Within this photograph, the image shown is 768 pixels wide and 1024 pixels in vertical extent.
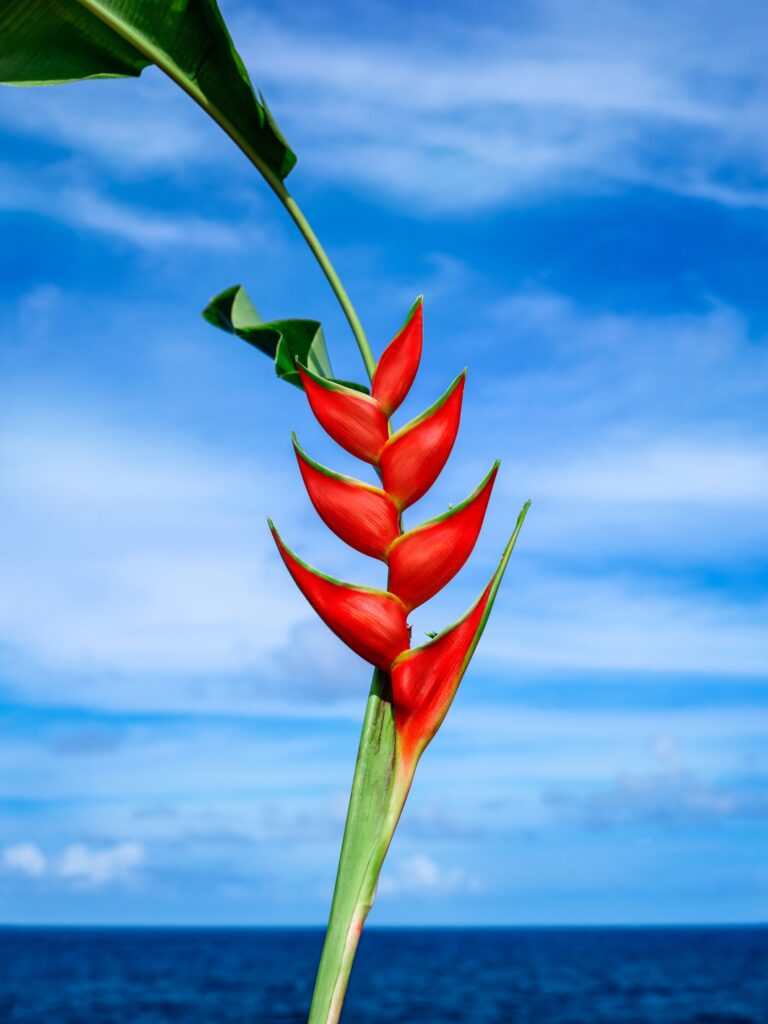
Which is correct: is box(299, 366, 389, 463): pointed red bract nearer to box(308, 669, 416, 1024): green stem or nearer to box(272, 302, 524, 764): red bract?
box(272, 302, 524, 764): red bract

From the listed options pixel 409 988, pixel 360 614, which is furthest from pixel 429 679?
pixel 409 988

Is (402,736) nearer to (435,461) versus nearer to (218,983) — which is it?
(435,461)

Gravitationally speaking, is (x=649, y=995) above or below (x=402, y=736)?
below

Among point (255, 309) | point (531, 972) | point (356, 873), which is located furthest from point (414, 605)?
point (531, 972)

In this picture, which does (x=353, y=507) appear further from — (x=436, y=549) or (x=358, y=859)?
(x=358, y=859)

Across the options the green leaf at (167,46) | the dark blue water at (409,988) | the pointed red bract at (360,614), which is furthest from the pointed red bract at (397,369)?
the dark blue water at (409,988)
